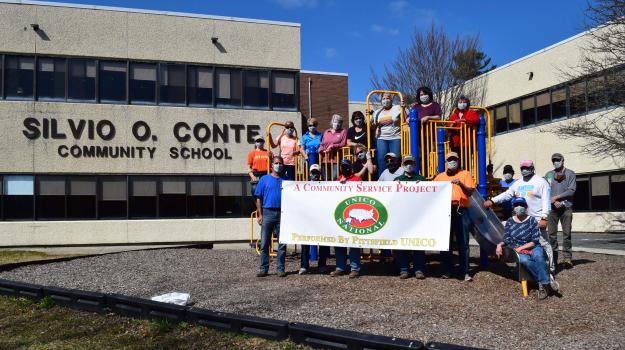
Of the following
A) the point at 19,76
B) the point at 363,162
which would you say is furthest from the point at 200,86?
the point at 363,162

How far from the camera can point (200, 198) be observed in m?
21.6

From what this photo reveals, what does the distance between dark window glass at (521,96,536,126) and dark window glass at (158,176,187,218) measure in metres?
15.5

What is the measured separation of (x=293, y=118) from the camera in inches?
900

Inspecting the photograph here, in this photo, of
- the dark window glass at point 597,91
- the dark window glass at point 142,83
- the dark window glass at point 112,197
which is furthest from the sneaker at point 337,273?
the dark window glass at point 142,83

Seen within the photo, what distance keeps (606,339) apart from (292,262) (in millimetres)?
7258

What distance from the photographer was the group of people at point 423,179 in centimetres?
831

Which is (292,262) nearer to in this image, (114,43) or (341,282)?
(341,282)

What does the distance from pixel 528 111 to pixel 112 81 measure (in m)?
17.8

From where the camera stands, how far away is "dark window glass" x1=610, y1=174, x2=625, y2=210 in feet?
71.6

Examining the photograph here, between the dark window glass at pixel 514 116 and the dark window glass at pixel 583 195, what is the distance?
181 inches

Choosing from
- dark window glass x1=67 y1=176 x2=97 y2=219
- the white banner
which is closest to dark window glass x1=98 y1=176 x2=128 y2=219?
dark window glass x1=67 y1=176 x2=97 y2=219

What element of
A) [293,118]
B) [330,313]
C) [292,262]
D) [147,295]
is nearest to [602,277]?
[330,313]

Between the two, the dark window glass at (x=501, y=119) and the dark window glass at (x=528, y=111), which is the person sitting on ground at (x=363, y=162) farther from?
the dark window glass at (x=501, y=119)

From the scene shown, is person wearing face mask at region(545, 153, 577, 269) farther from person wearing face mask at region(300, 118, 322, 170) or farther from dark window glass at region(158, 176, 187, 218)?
dark window glass at region(158, 176, 187, 218)
